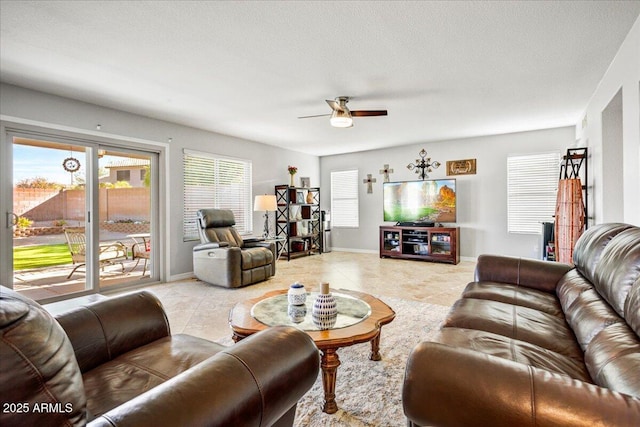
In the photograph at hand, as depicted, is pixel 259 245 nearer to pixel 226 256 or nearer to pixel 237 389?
pixel 226 256

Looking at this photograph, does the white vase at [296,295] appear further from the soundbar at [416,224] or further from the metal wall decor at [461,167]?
the metal wall decor at [461,167]

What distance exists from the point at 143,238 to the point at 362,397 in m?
4.12

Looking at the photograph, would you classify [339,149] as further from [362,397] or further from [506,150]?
[362,397]

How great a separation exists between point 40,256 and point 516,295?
4786 mm

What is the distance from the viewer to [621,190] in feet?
11.0

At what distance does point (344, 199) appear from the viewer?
7996 mm

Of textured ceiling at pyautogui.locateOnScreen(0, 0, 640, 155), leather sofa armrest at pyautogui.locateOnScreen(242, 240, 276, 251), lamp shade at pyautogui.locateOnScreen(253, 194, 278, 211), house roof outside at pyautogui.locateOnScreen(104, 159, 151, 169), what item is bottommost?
leather sofa armrest at pyautogui.locateOnScreen(242, 240, 276, 251)

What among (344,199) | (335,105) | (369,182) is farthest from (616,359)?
(344,199)

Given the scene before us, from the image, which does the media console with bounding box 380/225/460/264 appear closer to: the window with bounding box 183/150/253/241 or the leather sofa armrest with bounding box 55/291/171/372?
the window with bounding box 183/150/253/241

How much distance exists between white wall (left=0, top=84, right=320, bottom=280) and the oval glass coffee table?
3110 millimetres

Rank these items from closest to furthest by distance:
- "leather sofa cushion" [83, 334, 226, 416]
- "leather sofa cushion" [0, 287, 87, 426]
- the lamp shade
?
"leather sofa cushion" [0, 287, 87, 426], "leather sofa cushion" [83, 334, 226, 416], the lamp shade

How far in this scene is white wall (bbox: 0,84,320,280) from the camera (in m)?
3.58

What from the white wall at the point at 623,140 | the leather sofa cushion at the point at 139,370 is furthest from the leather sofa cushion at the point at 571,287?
the leather sofa cushion at the point at 139,370

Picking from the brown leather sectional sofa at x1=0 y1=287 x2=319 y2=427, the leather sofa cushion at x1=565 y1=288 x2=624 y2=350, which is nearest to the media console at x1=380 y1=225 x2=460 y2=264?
the leather sofa cushion at x1=565 y1=288 x2=624 y2=350
